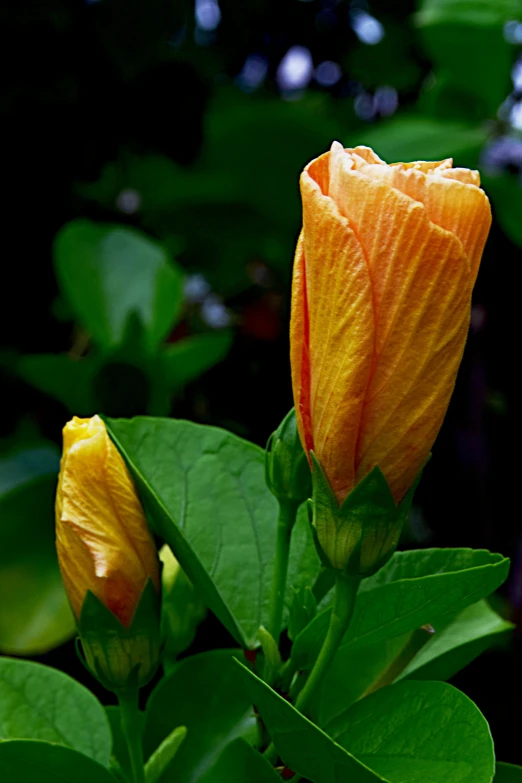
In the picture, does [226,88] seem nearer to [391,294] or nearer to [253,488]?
[253,488]

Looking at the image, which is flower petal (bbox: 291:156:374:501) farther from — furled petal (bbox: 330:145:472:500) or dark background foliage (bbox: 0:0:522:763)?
dark background foliage (bbox: 0:0:522:763)

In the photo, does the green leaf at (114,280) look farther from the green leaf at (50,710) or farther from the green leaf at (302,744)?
the green leaf at (302,744)

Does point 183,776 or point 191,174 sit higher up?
point 191,174

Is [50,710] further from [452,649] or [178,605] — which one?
[452,649]

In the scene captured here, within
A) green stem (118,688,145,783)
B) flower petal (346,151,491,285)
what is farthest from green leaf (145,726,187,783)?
flower petal (346,151,491,285)

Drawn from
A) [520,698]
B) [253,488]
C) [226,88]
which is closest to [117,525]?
[253,488]

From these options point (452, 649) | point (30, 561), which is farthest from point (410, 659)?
point (30, 561)
